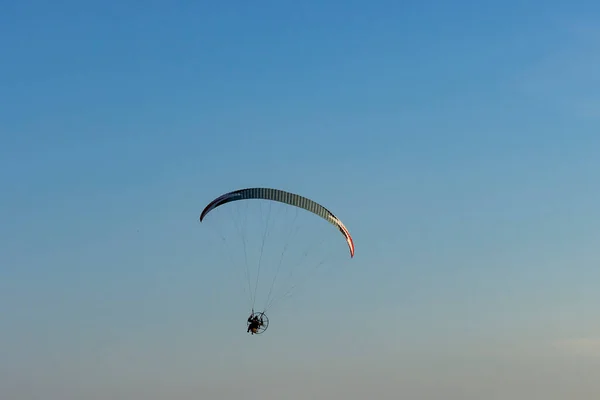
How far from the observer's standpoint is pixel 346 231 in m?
87.8

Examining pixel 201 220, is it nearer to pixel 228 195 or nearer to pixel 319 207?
pixel 228 195

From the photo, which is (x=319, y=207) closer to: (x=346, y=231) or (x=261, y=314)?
(x=346, y=231)

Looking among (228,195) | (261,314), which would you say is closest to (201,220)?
(228,195)

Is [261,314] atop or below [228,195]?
below

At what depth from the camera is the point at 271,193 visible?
84375 millimetres

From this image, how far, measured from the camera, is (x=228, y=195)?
8612cm

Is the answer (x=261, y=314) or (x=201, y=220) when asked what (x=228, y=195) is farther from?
(x=261, y=314)

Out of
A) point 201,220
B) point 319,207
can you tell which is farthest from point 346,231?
point 201,220

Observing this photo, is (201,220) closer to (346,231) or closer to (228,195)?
(228,195)

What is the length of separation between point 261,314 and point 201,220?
809cm

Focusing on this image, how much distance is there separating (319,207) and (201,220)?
8128mm

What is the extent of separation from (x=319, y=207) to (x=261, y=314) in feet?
30.0

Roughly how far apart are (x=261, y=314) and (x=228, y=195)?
898 cm

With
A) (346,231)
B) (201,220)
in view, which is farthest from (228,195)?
(346,231)
